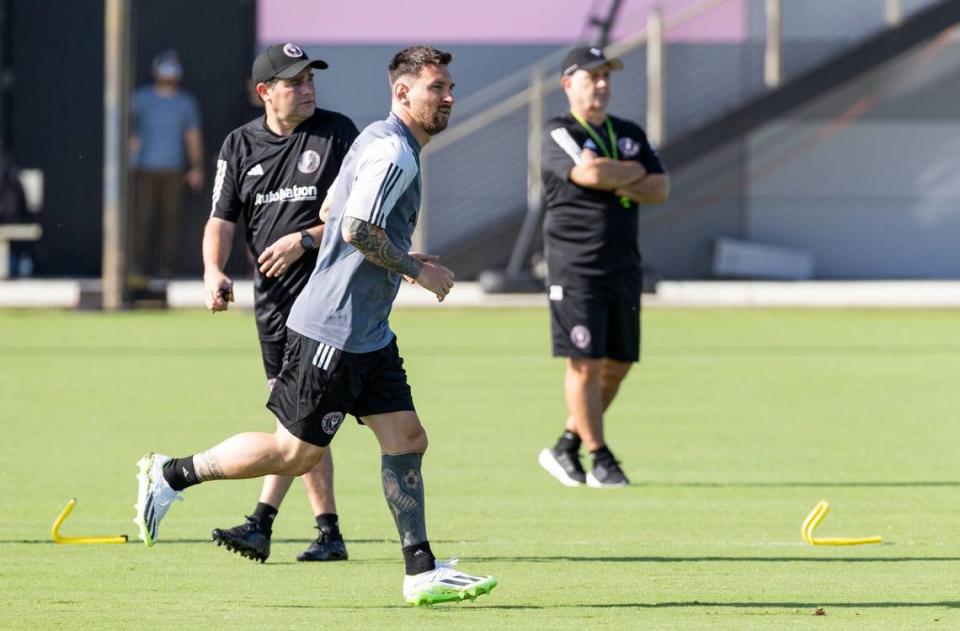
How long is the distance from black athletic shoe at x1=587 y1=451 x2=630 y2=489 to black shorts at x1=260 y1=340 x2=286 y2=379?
2.48m

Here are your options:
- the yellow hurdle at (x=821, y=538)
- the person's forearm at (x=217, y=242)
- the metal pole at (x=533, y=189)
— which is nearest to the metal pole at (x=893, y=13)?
the metal pole at (x=533, y=189)

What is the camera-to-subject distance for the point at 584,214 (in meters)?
Answer: 10.1

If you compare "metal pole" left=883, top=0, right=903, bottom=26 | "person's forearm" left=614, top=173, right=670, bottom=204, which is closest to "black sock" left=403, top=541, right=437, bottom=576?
"person's forearm" left=614, top=173, right=670, bottom=204

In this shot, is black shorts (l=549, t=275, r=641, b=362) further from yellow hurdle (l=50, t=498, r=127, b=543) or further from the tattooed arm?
the tattooed arm

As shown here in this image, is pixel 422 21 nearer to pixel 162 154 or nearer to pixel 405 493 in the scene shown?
pixel 162 154

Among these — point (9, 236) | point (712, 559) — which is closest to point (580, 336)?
point (712, 559)

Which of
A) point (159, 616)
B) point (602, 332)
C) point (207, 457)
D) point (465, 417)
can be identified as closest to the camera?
point (159, 616)

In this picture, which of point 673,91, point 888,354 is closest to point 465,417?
point 888,354

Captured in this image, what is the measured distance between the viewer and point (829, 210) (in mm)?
27312

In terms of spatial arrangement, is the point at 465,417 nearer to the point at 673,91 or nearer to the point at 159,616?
the point at 159,616

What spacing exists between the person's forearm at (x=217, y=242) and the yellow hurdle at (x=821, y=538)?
257 centimetres

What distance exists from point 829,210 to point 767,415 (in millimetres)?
15045

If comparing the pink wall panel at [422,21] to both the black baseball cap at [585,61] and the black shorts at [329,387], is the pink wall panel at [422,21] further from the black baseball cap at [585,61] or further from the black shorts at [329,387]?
the black shorts at [329,387]

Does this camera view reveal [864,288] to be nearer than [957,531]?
No
